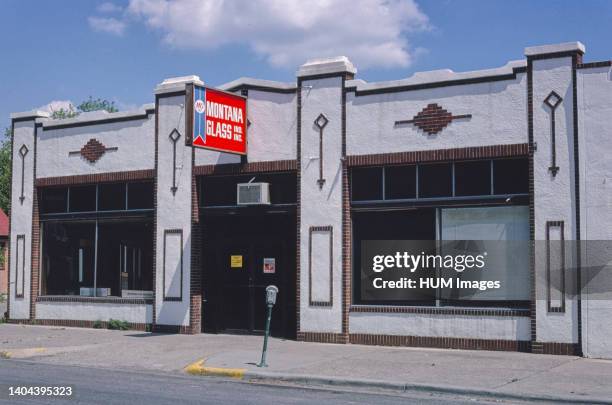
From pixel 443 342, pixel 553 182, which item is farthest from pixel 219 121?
pixel 553 182

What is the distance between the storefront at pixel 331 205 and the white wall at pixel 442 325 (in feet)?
0.10

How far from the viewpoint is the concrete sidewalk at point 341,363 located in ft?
40.7

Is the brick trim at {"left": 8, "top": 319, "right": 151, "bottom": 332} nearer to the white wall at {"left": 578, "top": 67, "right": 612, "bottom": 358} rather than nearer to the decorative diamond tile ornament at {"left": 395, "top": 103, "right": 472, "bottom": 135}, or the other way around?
the decorative diamond tile ornament at {"left": 395, "top": 103, "right": 472, "bottom": 135}

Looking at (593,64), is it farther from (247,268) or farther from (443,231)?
(247,268)

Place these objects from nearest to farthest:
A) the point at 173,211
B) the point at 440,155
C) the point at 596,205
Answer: the point at 596,205 < the point at 440,155 < the point at 173,211

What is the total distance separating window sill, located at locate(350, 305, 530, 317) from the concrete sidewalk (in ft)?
2.55

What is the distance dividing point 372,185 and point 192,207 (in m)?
4.57

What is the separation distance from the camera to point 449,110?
17047mm

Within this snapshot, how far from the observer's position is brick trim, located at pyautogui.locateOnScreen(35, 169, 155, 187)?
2091 cm

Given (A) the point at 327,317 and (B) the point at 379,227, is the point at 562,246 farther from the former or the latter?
(A) the point at 327,317

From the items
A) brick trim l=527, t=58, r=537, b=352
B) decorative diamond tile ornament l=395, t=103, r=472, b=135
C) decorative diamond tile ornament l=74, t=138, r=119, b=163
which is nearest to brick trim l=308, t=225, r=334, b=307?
decorative diamond tile ornament l=395, t=103, r=472, b=135

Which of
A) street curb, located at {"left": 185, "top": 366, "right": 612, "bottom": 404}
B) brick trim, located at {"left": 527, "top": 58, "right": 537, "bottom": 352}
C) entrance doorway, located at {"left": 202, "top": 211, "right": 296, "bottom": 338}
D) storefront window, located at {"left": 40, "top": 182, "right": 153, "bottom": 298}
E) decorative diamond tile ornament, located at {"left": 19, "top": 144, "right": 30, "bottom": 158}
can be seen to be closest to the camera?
street curb, located at {"left": 185, "top": 366, "right": 612, "bottom": 404}

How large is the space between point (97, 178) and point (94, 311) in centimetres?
335

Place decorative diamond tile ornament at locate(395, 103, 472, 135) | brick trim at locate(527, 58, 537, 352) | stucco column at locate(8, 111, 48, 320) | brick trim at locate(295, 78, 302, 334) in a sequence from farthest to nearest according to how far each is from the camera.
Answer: stucco column at locate(8, 111, 48, 320) < brick trim at locate(295, 78, 302, 334) < decorative diamond tile ornament at locate(395, 103, 472, 135) < brick trim at locate(527, 58, 537, 352)
